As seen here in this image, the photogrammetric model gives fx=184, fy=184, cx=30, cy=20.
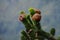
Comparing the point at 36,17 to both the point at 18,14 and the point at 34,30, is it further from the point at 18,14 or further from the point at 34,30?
the point at 18,14

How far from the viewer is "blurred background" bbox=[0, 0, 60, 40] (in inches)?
61.1

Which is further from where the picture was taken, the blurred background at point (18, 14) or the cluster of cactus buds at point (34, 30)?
the blurred background at point (18, 14)

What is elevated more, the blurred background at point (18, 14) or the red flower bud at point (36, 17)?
the blurred background at point (18, 14)

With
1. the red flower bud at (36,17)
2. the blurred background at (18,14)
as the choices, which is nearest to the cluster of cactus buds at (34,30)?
the red flower bud at (36,17)

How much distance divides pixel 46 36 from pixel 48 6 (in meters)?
0.69

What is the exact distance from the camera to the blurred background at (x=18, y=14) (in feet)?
5.09

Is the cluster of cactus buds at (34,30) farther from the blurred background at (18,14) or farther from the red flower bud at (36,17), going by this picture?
the blurred background at (18,14)

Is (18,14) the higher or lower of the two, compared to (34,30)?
higher

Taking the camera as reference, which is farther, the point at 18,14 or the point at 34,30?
the point at 18,14

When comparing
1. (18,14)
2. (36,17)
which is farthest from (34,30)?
(18,14)

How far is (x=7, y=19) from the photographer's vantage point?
166 cm

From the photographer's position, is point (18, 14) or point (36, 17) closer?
point (36, 17)

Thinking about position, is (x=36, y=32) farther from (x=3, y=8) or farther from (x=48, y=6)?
(x=3, y=8)

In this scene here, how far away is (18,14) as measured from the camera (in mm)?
1630
